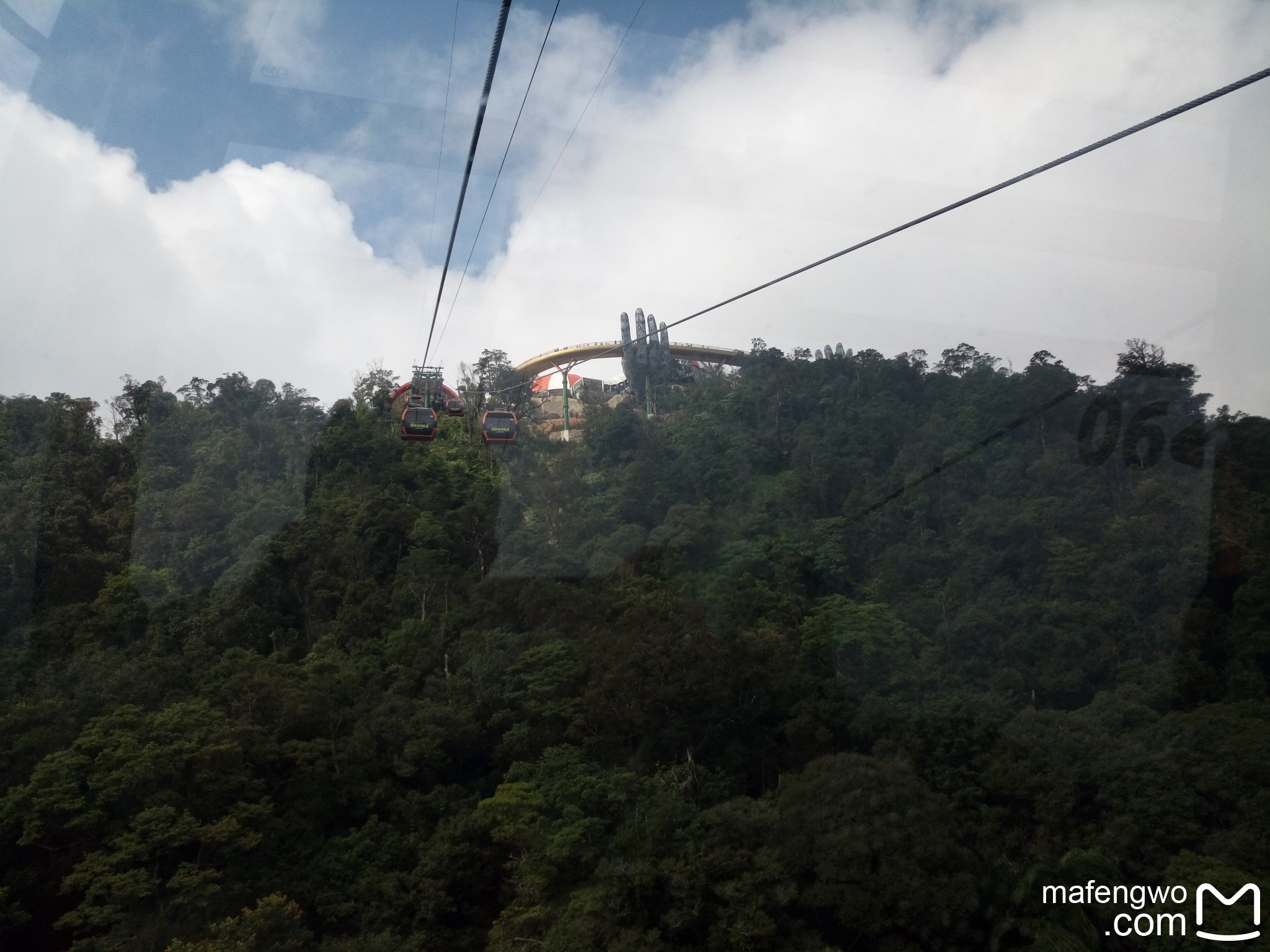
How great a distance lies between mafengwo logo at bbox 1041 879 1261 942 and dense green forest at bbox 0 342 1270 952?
0.14 meters

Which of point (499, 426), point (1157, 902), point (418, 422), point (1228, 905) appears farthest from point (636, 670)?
point (1228, 905)

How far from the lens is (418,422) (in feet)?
35.0

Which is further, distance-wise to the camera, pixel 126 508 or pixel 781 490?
pixel 781 490

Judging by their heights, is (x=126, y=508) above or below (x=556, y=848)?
above

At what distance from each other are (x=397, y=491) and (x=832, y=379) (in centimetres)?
900

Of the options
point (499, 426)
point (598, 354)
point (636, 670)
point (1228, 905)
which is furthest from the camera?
point (598, 354)

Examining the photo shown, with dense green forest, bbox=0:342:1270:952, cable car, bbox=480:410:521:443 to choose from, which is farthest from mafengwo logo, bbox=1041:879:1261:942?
cable car, bbox=480:410:521:443

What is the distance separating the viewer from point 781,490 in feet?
53.6

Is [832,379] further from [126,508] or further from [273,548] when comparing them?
[126,508]

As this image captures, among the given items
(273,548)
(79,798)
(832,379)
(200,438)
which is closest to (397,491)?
(273,548)

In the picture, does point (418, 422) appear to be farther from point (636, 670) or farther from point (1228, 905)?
point (1228, 905)

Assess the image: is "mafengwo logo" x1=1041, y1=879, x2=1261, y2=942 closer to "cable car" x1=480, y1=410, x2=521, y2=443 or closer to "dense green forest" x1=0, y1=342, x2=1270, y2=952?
"dense green forest" x1=0, y1=342, x2=1270, y2=952

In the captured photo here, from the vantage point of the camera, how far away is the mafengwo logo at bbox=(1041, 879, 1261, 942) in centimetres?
671

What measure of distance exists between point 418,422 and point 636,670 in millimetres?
3690
